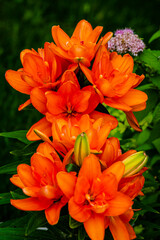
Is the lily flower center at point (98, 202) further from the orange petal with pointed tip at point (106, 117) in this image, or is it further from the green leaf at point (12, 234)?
the green leaf at point (12, 234)

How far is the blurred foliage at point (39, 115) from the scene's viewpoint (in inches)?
41.6

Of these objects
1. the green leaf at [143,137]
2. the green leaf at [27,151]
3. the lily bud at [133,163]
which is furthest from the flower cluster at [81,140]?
the green leaf at [143,137]

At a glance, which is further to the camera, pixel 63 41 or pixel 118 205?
pixel 63 41

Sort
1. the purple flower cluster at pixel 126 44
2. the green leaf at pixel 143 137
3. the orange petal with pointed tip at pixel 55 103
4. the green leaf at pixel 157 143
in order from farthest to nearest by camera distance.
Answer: the green leaf at pixel 143 137 < the green leaf at pixel 157 143 < the purple flower cluster at pixel 126 44 < the orange petal with pointed tip at pixel 55 103

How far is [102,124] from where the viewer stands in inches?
34.6

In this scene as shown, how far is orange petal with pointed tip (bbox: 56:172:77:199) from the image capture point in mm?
738

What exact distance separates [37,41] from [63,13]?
697 mm

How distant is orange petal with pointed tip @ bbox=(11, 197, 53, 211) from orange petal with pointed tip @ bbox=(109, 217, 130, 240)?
142 mm

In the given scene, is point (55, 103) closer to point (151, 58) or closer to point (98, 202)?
point (98, 202)

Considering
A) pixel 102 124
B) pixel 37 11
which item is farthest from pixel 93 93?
pixel 37 11

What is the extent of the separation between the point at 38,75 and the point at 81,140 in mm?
245

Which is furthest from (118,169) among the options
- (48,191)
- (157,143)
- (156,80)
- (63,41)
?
(157,143)

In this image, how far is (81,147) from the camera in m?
0.75

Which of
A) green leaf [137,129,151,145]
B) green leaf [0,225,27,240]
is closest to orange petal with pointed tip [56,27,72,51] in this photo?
green leaf [0,225,27,240]
